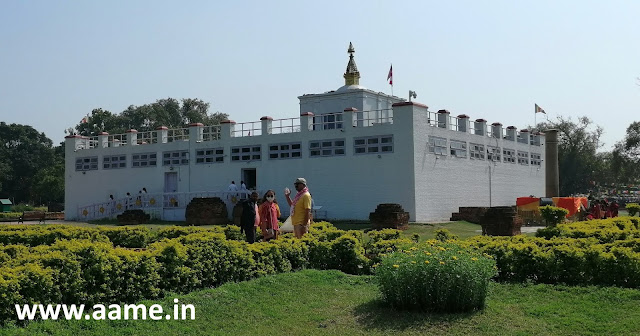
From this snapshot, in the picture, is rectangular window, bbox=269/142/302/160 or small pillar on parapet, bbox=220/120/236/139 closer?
rectangular window, bbox=269/142/302/160

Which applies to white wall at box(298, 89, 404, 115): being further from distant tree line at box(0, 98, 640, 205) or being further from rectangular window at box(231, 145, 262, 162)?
distant tree line at box(0, 98, 640, 205)

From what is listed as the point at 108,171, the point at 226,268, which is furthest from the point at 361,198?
the point at 226,268

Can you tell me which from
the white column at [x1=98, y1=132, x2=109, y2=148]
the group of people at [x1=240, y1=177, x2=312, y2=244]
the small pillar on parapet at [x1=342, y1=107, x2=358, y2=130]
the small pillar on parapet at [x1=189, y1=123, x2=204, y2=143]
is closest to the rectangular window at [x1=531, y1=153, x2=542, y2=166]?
the small pillar on parapet at [x1=342, y1=107, x2=358, y2=130]

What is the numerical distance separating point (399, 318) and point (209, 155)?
2527 centimetres

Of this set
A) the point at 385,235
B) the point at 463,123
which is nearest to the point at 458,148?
the point at 463,123

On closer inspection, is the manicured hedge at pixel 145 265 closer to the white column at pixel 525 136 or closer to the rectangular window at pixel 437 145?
→ the rectangular window at pixel 437 145

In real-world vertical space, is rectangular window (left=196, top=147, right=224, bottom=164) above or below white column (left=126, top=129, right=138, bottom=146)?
below

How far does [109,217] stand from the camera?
32.6m

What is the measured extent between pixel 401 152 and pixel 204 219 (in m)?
9.02

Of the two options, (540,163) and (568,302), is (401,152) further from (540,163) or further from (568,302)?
(568,302)

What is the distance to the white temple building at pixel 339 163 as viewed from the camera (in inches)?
1069

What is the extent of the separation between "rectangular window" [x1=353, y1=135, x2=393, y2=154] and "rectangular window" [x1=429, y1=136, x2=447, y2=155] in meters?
1.95

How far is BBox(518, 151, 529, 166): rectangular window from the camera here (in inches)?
1412

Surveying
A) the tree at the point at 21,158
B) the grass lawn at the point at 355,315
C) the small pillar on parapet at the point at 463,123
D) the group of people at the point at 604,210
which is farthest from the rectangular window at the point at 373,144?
the tree at the point at 21,158
